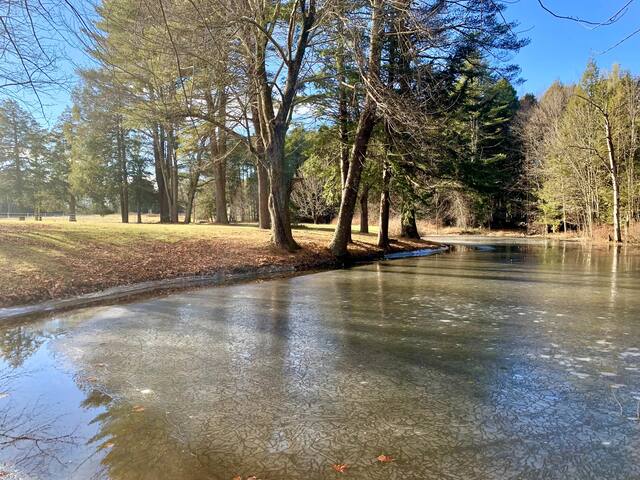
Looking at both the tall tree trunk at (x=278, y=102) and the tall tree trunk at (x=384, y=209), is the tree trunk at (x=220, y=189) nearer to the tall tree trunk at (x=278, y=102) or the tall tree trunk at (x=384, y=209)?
the tall tree trunk at (x=384, y=209)

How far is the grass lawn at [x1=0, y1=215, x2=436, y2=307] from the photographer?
868 centimetres

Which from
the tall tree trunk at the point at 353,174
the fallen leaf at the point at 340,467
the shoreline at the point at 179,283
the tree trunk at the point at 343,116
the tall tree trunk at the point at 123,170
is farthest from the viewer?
the tall tree trunk at the point at 123,170

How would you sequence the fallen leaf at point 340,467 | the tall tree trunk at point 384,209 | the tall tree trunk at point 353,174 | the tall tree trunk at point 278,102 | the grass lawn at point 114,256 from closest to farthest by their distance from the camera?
1. the fallen leaf at point 340,467
2. the grass lawn at point 114,256
3. the tall tree trunk at point 278,102
4. the tall tree trunk at point 353,174
5. the tall tree trunk at point 384,209

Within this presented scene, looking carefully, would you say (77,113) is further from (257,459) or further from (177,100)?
(257,459)

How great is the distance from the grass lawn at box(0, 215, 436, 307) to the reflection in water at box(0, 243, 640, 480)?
6.98 feet

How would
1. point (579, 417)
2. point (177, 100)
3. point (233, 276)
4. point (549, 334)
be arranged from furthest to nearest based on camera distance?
point (177, 100)
point (233, 276)
point (549, 334)
point (579, 417)

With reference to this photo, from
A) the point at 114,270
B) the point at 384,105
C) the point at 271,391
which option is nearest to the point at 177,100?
the point at 114,270

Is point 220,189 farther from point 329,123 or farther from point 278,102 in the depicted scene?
point 278,102

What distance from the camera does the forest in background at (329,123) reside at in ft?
28.9

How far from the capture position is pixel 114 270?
10.3 metres

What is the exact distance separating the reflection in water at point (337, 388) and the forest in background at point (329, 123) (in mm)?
2674

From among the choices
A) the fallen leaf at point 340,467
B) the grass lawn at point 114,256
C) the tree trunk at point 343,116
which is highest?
the tree trunk at point 343,116

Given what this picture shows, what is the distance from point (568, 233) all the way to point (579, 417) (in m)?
34.4

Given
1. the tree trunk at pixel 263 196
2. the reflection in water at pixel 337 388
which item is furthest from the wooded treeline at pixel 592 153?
the reflection in water at pixel 337 388
